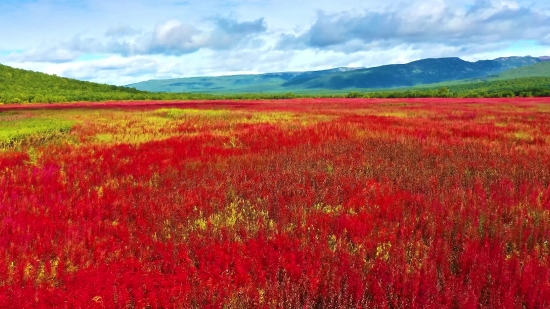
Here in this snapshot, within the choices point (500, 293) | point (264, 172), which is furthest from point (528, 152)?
point (500, 293)

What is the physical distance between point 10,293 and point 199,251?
5.61ft

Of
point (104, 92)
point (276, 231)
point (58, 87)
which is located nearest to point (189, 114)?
point (276, 231)

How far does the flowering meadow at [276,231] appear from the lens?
326cm

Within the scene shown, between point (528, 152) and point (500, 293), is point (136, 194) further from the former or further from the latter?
point (528, 152)

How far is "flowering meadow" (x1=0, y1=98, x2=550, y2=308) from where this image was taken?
3264 mm

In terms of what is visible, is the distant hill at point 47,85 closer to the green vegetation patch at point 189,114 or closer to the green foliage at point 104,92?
the green foliage at point 104,92

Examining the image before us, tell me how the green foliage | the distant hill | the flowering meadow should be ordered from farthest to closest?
1. the distant hill
2. the green foliage
3. the flowering meadow

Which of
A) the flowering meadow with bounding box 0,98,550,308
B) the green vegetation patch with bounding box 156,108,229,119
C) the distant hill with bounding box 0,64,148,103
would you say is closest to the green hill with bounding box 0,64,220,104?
the distant hill with bounding box 0,64,148,103

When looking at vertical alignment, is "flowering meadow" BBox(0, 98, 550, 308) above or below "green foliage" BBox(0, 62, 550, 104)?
below

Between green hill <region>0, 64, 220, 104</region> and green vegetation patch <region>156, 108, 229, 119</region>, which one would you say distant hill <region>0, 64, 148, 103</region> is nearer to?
green hill <region>0, 64, 220, 104</region>

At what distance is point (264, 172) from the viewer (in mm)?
7625

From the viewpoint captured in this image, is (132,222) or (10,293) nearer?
(10,293)

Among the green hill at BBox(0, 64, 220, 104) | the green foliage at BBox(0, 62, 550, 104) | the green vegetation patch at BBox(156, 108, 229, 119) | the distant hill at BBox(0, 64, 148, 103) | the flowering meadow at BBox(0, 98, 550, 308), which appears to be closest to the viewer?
the flowering meadow at BBox(0, 98, 550, 308)

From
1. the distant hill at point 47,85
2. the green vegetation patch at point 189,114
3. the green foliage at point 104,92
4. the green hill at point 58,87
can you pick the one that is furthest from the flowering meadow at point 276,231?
the distant hill at point 47,85
